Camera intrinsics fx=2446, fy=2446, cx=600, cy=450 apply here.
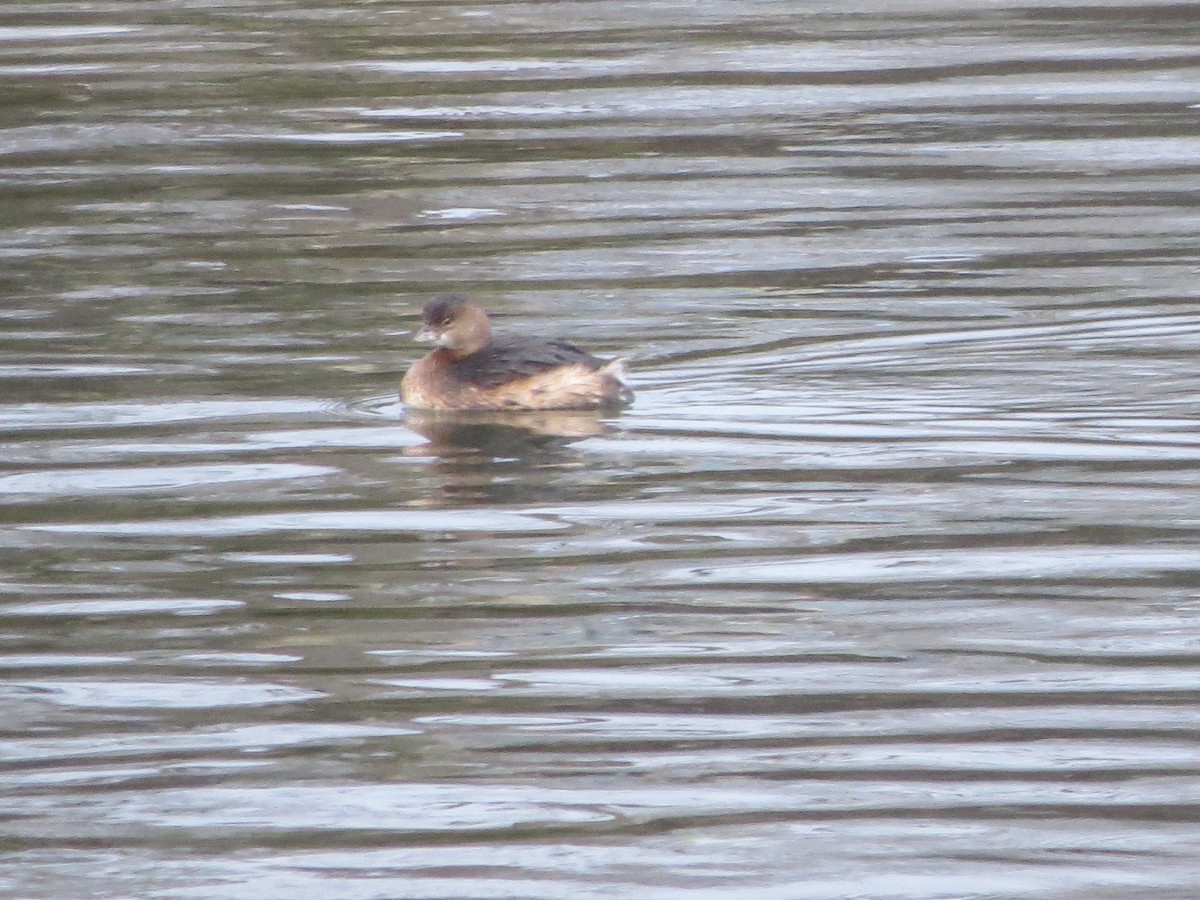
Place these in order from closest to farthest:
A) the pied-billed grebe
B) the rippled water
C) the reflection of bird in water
A: 1. the rippled water
2. the reflection of bird in water
3. the pied-billed grebe

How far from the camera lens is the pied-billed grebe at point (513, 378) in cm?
808

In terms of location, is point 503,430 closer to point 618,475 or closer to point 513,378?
point 513,378

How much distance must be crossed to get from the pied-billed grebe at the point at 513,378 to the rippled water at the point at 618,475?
0.12 metres

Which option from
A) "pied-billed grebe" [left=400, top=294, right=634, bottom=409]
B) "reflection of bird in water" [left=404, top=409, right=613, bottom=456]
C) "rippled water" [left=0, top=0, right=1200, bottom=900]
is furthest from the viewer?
"pied-billed grebe" [left=400, top=294, right=634, bottom=409]

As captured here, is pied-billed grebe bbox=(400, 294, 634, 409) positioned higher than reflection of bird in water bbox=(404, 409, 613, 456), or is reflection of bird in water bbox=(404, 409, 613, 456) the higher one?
pied-billed grebe bbox=(400, 294, 634, 409)

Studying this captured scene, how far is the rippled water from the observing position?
4652 millimetres

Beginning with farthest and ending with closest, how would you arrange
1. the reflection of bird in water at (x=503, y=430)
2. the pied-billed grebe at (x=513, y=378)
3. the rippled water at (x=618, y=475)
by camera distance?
1. the pied-billed grebe at (x=513, y=378)
2. the reflection of bird in water at (x=503, y=430)
3. the rippled water at (x=618, y=475)

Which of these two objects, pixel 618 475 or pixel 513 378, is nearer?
pixel 618 475

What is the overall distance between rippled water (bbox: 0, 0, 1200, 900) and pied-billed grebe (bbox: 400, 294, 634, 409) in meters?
0.12

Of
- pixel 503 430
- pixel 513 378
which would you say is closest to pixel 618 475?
pixel 503 430

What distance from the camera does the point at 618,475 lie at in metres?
7.16

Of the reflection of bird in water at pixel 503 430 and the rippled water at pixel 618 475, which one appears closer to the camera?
the rippled water at pixel 618 475

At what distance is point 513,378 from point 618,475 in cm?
121

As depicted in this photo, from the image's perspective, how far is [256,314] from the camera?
959 centimetres
